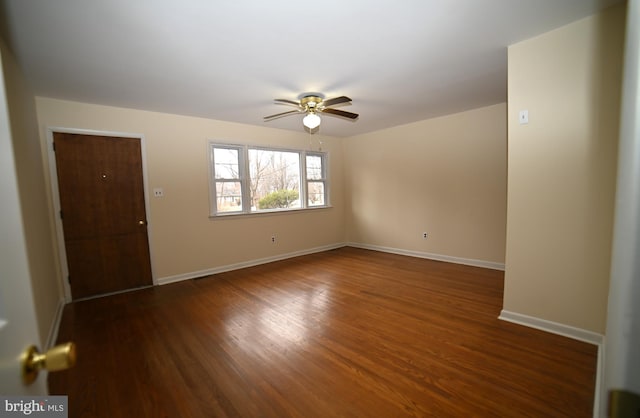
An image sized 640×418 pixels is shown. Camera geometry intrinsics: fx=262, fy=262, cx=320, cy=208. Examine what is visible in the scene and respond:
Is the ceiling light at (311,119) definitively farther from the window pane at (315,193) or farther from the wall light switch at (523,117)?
the window pane at (315,193)

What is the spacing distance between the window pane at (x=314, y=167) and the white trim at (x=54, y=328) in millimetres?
4142

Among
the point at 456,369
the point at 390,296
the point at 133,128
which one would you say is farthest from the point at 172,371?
the point at 133,128

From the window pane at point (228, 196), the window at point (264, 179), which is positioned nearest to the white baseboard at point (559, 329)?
the window at point (264, 179)

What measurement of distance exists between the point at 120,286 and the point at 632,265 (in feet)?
15.1

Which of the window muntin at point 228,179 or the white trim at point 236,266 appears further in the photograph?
the window muntin at point 228,179

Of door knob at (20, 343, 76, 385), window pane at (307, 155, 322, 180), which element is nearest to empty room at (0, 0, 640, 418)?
door knob at (20, 343, 76, 385)

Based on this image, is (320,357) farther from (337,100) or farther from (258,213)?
(258,213)

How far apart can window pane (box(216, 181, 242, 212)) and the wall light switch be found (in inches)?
154

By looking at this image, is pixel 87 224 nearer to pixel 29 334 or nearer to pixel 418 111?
pixel 29 334

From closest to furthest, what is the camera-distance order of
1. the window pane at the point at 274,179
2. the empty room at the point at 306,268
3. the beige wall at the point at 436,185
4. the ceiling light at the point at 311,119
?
the empty room at the point at 306,268 < the ceiling light at the point at 311,119 < the beige wall at the point at 436,185 < the window pane at the point at 274,179

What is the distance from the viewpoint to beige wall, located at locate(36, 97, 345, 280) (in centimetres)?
337

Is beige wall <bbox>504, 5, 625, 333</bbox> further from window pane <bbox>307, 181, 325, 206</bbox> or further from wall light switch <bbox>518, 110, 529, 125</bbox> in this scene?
window pane <bbox>307, 181, 325, 206</bbox>

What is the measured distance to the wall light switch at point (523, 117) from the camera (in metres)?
2.25

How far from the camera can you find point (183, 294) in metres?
3.42
